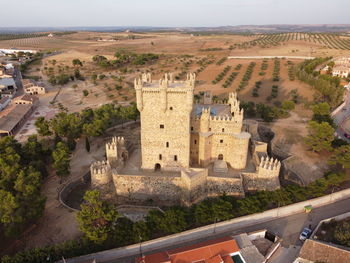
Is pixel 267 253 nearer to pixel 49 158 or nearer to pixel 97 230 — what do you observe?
pixel 97 230

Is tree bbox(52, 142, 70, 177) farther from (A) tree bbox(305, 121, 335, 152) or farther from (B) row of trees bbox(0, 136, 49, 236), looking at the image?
(A) tree bbox(305, 121, 335, 152)

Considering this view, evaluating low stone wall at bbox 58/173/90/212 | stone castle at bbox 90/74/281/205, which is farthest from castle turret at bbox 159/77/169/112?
low stone wall at bbox 58/173/90/212

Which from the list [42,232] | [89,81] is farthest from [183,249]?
[89,81]

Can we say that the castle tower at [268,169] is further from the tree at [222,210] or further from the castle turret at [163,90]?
the castle turret at [163,90]

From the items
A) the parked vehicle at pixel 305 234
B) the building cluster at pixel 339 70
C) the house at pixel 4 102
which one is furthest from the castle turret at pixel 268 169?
the building cluster at pixel 339 70

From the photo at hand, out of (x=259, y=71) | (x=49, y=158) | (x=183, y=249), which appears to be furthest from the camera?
(x=259, y=71)

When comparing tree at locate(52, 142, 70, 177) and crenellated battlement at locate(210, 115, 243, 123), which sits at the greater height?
crenellated battlement at locate(210, 115, 243, 123)

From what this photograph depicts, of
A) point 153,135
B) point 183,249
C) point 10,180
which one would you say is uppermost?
point 153,135
